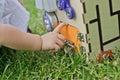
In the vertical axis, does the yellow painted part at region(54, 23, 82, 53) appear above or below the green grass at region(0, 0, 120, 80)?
above

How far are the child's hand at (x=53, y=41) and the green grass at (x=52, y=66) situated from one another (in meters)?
0.03

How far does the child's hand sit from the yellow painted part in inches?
0.6

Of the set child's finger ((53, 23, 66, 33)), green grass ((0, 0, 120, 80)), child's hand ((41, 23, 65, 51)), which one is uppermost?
child's finger ((53, 23, 66, 33))

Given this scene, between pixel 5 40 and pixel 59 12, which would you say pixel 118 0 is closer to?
pixel 59 12

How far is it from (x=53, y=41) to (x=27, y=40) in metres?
0.08

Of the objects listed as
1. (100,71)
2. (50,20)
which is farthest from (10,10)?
(100,71)

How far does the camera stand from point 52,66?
1.06 meters

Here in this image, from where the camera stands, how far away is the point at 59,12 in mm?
1109

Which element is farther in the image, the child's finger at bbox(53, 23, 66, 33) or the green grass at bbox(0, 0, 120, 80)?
the child's finger at bbox(53, 23, 66, 33)

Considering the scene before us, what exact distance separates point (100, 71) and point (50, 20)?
26 cm

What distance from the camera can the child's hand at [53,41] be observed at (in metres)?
1.08

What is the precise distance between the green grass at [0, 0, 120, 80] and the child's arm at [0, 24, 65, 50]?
4cm

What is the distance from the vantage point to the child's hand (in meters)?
1.08

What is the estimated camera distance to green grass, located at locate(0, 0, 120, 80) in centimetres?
100
